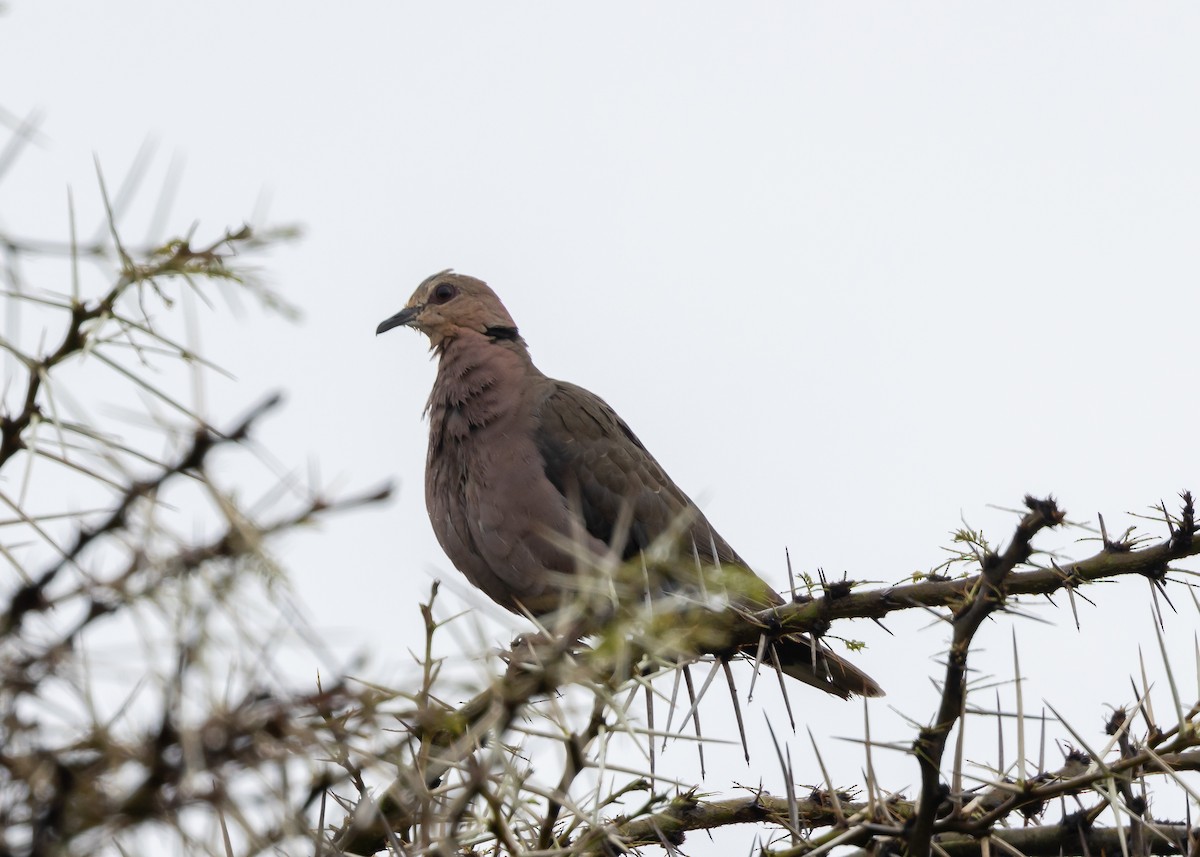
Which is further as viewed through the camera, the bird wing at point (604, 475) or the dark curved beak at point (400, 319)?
the dark curved beak at point (400, 319)

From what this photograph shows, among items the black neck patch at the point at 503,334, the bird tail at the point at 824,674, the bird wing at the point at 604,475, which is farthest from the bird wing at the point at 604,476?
the bird tail at the point at 824,674

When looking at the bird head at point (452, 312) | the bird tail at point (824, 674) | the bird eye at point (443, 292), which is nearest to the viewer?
the bird tail at point (824, 674)

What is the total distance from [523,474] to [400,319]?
73.1 inches

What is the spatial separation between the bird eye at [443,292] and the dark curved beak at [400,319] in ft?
0.44

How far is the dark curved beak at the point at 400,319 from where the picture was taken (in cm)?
807

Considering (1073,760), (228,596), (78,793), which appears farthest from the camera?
(1073,760)

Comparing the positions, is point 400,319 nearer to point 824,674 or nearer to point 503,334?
point 503,334

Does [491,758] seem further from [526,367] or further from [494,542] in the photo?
[526,367]

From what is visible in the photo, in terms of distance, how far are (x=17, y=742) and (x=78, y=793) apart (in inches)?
4.1

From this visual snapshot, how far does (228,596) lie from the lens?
1.52m

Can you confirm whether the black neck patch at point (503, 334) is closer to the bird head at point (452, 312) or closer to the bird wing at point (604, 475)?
the bird head at point (452, 312)

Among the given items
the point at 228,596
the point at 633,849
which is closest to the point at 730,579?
the point at 228,596

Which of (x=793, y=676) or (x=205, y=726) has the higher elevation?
(x=793, y=676)

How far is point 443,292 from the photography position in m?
8.16
